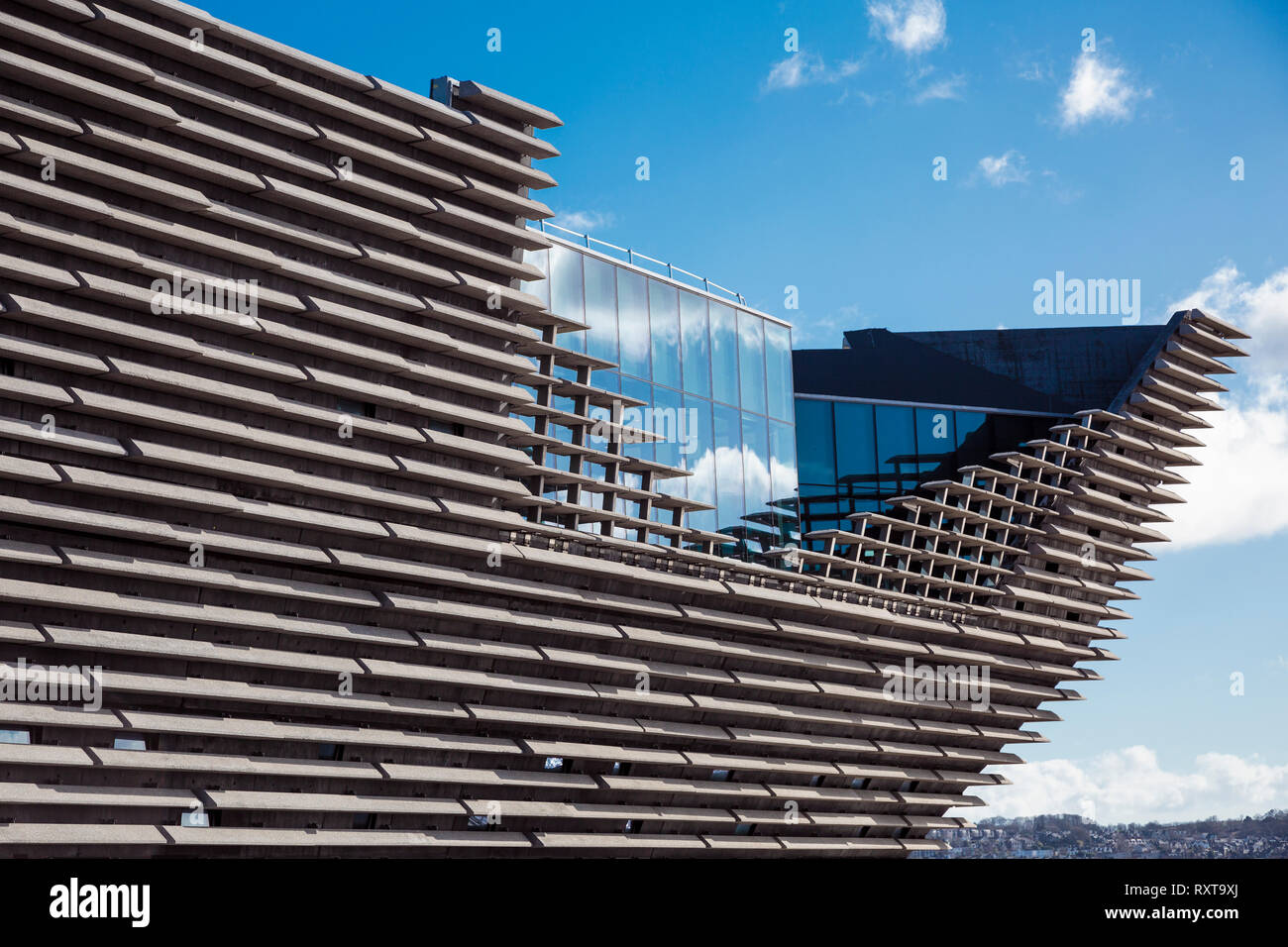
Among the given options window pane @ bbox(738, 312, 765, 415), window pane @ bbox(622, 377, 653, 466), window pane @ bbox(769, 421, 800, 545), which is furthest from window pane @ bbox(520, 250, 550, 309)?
window pane @ bbox(769, 421, 800, 545)

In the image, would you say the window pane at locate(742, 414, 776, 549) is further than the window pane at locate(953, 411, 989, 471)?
No

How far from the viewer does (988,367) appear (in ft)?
141

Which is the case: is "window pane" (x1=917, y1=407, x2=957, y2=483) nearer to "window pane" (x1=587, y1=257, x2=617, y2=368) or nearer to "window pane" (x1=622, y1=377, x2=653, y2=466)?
"window pane" (x1=622, y1=377, x2=653, y2=466)

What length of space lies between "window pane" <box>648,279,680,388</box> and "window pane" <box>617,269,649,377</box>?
262 millimetres

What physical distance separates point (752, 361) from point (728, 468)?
3.00 m

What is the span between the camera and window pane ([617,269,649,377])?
98.6 feet

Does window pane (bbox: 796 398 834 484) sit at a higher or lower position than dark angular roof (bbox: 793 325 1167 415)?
lower

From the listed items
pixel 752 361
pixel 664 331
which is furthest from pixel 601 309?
pixel 752 361

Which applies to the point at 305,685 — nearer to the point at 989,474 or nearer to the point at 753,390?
the point at 753,390

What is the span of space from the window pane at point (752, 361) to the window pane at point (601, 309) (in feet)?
15.6

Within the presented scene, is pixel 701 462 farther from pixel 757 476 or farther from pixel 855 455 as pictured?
pixel 855 455

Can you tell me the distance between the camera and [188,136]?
20.8 m

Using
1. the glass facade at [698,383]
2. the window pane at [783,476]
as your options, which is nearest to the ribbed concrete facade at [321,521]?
the glass facade at [698,383]

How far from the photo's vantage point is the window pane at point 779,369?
1368 inches
